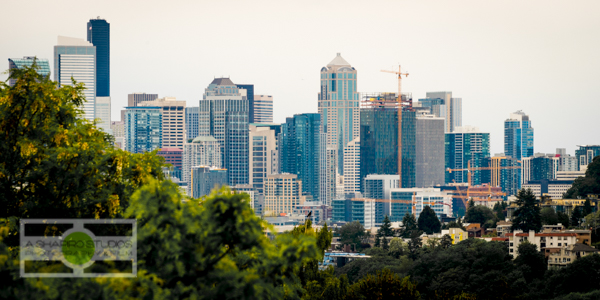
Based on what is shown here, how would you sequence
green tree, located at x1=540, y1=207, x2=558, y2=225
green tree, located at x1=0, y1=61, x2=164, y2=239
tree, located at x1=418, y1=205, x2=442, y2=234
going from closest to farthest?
green tree, located at x1=0, y1=61, x2=164, y2=239, green tree, located at x1=540, y1=207, x2=558, y2=225, tree, located at x1=418, y1=205, x2=442, y2=234

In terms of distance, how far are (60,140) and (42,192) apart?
0.88m

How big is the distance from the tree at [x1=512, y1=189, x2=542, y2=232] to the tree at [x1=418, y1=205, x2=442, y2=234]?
67.3 feet

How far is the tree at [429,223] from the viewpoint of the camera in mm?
80500

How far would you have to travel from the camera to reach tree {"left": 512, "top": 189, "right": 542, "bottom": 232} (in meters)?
58.9

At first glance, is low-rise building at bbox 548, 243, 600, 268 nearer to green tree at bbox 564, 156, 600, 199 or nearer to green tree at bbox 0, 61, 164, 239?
green tree at bbox 564, 156, 600, 199

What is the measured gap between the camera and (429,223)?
8144 cm

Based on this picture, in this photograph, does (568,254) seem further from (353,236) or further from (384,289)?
(353,236)

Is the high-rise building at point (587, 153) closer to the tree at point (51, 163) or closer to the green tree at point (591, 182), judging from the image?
the green tree at point (591, 182)

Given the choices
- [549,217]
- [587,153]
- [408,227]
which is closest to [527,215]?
[549,217]

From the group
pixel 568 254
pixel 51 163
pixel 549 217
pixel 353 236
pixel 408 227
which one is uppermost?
pixel 51 163

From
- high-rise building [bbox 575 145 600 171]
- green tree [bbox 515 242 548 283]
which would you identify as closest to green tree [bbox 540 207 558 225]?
green tree [bbox 515 242 548 283]

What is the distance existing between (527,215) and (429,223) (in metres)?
22.2

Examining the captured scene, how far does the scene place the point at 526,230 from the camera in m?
58.7

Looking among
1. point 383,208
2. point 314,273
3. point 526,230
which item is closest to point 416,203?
point 383,208
